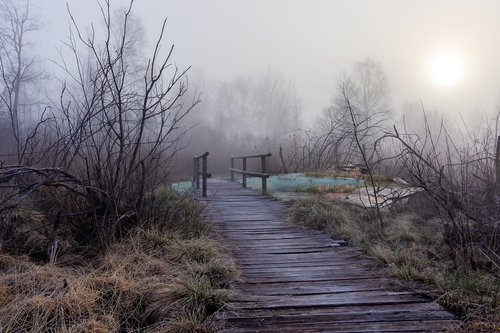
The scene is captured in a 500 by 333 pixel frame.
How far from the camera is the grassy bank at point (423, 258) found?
3074mm

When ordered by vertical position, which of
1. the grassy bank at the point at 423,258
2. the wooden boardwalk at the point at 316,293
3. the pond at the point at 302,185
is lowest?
the wooden boardwalk at the point at 316,293

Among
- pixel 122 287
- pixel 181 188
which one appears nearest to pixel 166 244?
pixel 122 287

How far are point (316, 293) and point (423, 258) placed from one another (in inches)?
62.0

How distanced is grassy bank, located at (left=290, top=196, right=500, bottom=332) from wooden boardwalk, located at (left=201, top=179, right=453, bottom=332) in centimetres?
14

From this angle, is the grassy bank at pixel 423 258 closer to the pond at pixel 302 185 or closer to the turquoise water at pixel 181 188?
the turquoise water at pixel 181 188

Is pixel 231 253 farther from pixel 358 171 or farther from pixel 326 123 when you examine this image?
pixel 326 123

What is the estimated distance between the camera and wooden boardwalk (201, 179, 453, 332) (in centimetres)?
291

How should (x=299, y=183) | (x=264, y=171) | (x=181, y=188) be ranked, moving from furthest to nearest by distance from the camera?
(x=299, y=183), (x=264, y=171), (x=181, y=188)

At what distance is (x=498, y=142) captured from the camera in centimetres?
599

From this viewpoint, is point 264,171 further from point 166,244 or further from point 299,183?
point 166,244

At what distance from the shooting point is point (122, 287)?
350 cm

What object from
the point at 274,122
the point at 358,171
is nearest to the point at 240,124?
the point at 274,122

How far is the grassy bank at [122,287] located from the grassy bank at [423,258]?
1651 mm

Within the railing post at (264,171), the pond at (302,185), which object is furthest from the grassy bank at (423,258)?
the railing post at (264,171)
